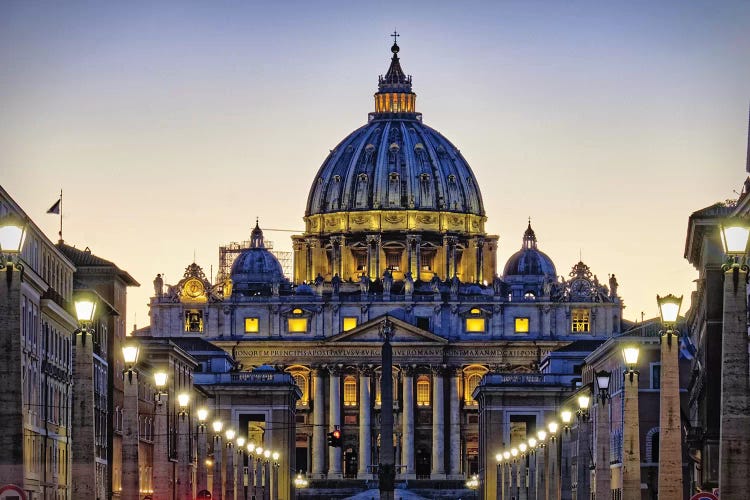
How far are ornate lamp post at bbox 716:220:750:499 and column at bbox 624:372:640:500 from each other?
13.5 metres

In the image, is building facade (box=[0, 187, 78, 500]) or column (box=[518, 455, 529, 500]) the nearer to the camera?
building facade (box=[0, 187, 78, 500])

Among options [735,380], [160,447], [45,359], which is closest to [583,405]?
[160,447]

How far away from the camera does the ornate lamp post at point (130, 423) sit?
54.5 meters

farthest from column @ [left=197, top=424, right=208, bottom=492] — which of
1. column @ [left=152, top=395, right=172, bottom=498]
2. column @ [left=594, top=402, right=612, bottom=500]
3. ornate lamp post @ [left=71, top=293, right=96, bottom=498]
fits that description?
ornate lamp post @ [left=71, top=293, right=96, bottom=498]

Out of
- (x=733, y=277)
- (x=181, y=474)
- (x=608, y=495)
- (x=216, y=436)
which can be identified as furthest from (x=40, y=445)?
(x=733, y=277)

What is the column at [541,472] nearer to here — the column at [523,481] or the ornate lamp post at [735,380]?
the column at [523,481]

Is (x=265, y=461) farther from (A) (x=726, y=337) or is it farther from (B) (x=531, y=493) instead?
(A) (x=726, y=337)

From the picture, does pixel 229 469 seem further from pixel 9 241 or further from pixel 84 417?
pixel 9 241

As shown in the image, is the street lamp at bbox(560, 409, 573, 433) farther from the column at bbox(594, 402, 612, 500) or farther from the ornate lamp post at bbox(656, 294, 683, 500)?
the ornate lamp post at bbox(656, 294, 683, 500)

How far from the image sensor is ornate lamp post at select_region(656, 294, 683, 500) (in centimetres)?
4353

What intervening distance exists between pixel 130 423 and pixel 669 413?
19675 mm

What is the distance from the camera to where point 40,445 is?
272 feet

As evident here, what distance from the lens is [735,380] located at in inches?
1453

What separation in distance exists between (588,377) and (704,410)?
69.9 meters
